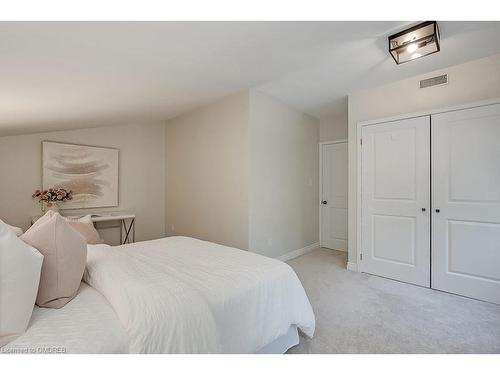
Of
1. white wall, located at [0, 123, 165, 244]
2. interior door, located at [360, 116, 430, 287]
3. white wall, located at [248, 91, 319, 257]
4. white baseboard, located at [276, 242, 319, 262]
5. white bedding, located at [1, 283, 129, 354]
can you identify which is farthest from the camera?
white baseboard, located at [276, 242, 319, 262]

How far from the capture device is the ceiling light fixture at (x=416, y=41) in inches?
71.0

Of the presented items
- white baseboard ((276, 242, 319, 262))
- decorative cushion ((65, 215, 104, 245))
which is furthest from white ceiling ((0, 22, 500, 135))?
white baseboard ((276, 242, 319, 262))

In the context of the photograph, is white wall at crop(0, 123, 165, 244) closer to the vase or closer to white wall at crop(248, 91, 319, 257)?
the vase

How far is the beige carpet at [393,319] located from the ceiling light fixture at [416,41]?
7.32ft

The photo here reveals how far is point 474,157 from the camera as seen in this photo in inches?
95.9

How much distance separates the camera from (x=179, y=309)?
110 cm

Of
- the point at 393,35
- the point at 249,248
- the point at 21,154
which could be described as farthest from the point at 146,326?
the point at 21,154

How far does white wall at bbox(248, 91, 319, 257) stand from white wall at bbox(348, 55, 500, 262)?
35.5 inches

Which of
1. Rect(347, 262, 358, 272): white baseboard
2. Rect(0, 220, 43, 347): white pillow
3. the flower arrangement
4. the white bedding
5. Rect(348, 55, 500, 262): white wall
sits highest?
Rect(348, 55, 500, 262): white wall

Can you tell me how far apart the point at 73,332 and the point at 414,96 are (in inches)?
140

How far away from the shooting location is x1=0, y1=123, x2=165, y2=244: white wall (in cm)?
317

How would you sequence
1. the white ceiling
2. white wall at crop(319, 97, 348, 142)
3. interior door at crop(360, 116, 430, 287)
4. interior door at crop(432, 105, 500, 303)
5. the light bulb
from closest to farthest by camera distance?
the white ceiling < the light bulb < interior door at crop(432, 105, 500, 303) < interior door at crop(360, 116, 430, 287) < white wall at crop(319, 97, 348, 142)

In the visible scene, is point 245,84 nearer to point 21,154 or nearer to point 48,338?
point 48,338
